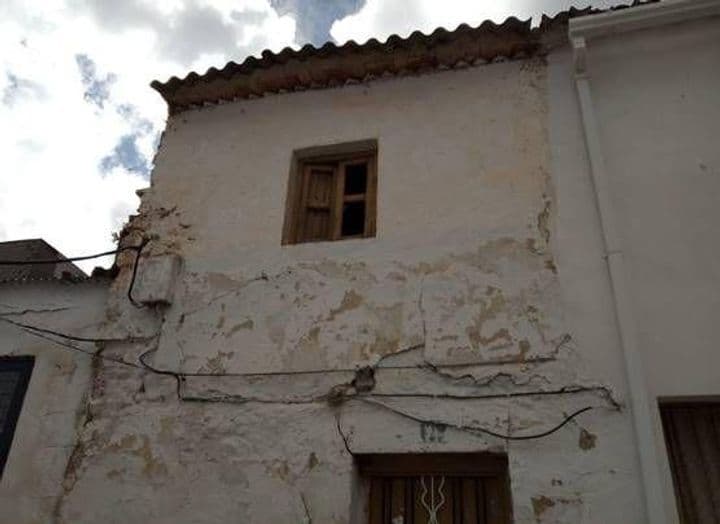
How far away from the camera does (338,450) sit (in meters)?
4.44

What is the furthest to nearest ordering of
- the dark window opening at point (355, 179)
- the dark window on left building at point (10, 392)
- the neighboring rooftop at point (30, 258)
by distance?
the neighboring rooftop at point (30, 258)
the dark window opening at point (355, 179)
the dark window on left building at point (10, 392)

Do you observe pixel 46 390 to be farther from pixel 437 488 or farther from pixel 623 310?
pixel 623 310

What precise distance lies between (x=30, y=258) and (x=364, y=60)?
4.99m

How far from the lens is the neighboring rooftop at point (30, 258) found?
7.27m

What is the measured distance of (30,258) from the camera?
7.53 m

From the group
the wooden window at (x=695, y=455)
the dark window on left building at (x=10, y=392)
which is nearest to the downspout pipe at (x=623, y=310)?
the wooden window at (x=695, y=455)

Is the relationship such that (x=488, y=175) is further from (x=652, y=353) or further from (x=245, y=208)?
(x=245, y=208)

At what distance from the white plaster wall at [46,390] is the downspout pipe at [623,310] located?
450 centimetres

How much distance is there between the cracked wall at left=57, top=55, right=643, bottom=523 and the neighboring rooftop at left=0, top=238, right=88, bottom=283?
2086mm

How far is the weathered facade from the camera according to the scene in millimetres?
4223

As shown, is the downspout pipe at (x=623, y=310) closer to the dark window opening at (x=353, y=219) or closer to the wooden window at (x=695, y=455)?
the wooden window at (x=695, y=455)

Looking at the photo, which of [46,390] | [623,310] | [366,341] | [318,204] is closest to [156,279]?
[46,390]

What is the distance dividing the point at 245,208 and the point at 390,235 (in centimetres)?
154

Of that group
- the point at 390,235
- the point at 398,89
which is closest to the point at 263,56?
the point at 398,89
